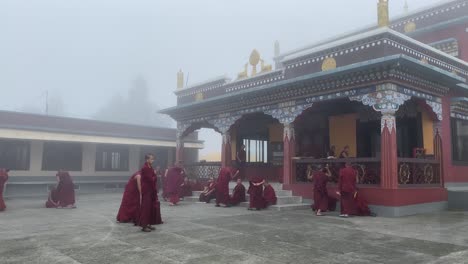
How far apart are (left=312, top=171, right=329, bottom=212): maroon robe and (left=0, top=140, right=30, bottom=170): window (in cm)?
1451

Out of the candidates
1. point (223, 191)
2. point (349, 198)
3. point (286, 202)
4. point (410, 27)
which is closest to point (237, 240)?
point (349, 198)

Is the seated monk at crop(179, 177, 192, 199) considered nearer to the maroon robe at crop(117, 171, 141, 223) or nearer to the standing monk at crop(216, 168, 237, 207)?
the standing monk at crop(216, 168, 237, 207)

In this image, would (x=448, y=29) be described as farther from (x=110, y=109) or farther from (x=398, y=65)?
(x=110, y=109)

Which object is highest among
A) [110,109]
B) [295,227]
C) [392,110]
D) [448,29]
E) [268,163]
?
[110,109]

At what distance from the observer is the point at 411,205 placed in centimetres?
985

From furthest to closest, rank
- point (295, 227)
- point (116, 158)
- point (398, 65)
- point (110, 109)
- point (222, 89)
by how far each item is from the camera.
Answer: point (110, 109) → point (116, 158) → point (222, 89) → point (398, 65) → point (295, 227)

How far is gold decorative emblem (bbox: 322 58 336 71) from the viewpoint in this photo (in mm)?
11206

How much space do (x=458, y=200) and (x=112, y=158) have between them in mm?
16725

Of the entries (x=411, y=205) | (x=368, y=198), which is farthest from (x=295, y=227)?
(x=411, y=205)

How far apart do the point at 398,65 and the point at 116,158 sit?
16325 millimetres

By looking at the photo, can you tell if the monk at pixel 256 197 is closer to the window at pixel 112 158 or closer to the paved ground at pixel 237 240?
the paved ground at pixel 237 240

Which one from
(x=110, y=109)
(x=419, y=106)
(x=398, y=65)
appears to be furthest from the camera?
(x=110, y=109)

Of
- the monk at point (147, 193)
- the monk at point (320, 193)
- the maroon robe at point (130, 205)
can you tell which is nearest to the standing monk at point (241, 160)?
the monk at point (320, 193)

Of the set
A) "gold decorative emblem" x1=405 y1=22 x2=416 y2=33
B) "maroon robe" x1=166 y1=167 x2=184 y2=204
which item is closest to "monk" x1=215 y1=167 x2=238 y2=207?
"maroon robe" x1=166 y1=167 x2=184 y2=204
